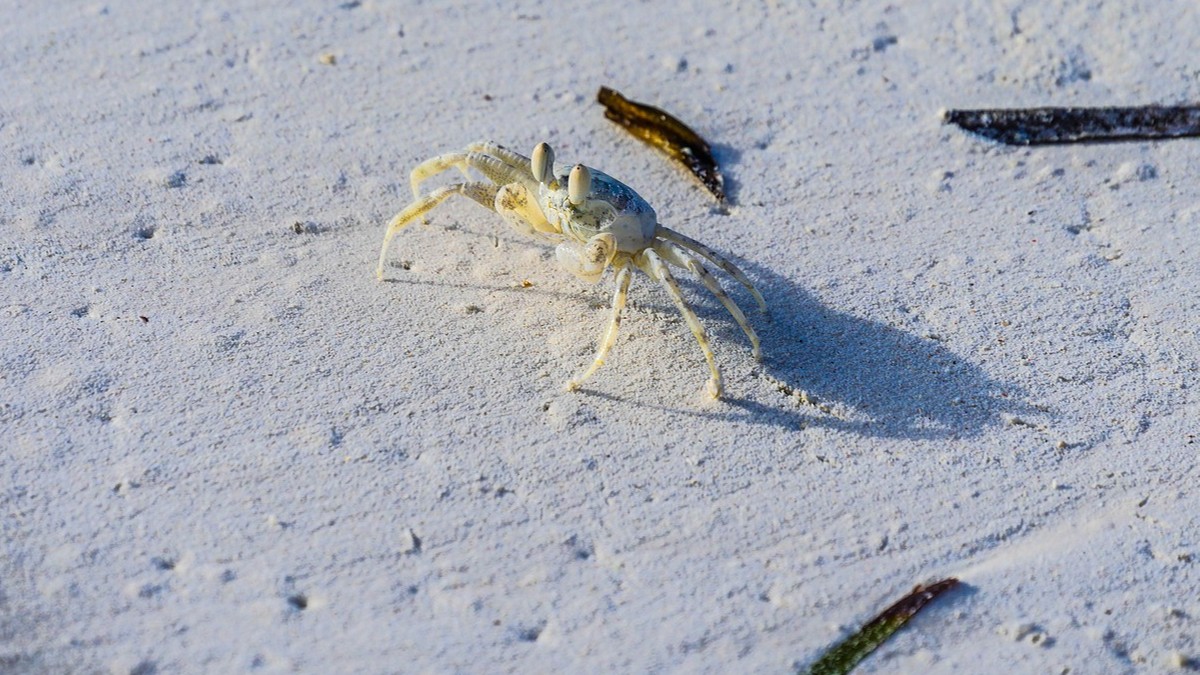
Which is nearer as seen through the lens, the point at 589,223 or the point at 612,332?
the point at 612,332

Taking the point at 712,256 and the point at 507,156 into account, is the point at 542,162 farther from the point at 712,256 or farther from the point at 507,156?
the point at 712,256

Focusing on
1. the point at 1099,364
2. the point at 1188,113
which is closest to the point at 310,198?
the point at 1099,364

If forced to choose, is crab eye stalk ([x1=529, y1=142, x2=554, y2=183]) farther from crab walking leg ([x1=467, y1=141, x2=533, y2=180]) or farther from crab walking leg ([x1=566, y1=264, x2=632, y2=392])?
crab walking leg ([x1=566, y1=264, x2=632, y2=392])

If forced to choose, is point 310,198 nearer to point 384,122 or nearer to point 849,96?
point 384,122

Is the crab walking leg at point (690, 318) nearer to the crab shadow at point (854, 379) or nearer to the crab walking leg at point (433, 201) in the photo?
the crab shadow at point (854, 379)

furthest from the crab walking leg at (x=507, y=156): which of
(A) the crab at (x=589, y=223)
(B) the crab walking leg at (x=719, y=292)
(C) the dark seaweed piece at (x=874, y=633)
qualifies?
(C) the dark seaweed piece at (x=874, y=633)

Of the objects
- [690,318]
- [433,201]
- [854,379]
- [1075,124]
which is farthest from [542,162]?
[1075,124]
